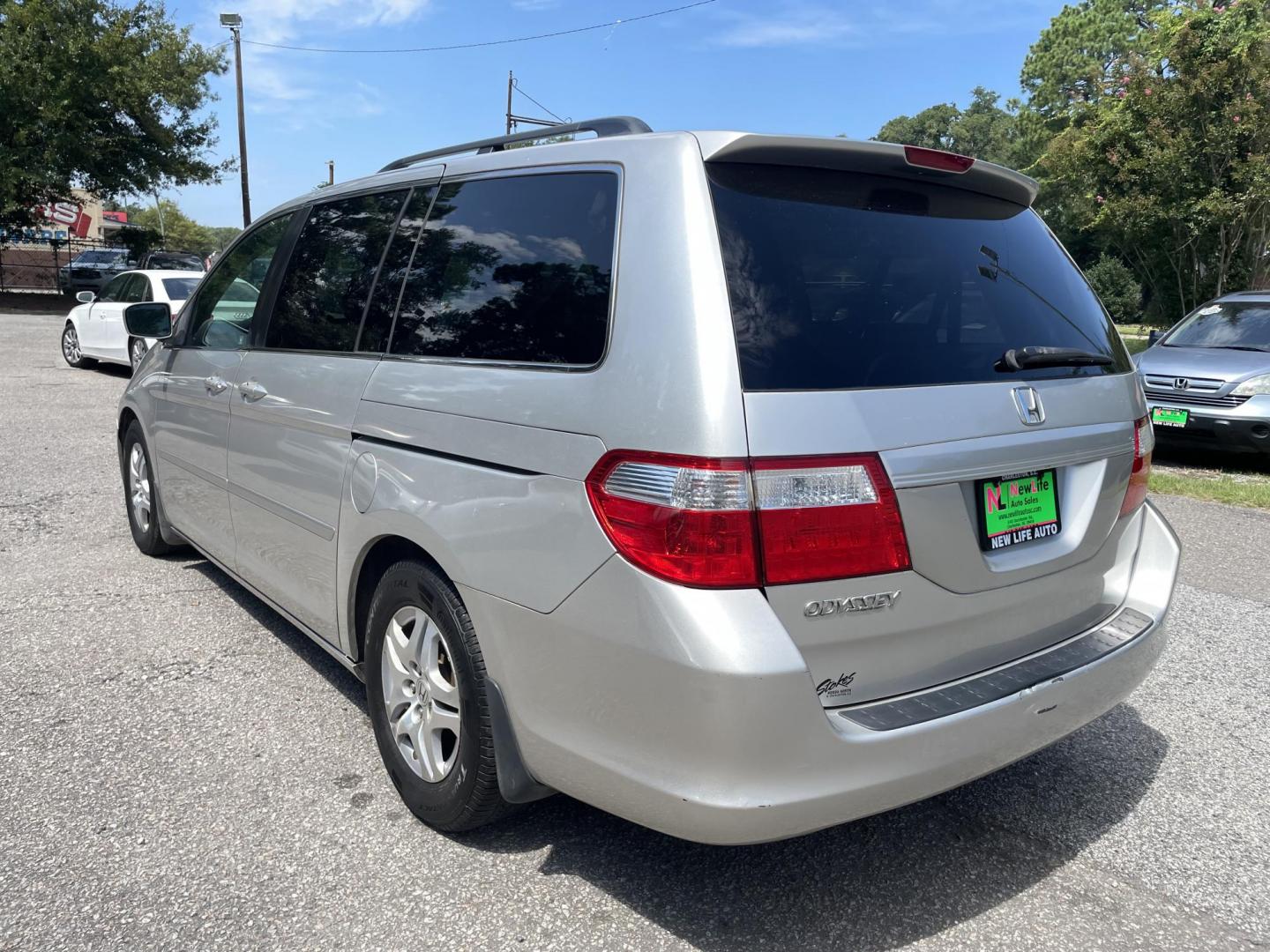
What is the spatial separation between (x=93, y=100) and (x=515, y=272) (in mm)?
28548

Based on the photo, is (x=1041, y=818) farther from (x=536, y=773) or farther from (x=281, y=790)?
(x=281, y=790)

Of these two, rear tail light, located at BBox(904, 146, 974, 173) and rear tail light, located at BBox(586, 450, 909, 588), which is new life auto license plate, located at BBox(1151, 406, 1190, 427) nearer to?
rear tail light, located at BBox(904, 146, 974, 173)

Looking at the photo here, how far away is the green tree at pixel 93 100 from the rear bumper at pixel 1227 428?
26.2m

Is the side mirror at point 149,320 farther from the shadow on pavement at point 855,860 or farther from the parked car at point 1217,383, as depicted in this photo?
the parked car at point 1217,383

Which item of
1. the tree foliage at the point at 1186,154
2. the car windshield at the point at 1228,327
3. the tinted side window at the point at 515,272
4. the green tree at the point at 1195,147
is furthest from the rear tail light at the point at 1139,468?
the green tree at the point at 1195,147

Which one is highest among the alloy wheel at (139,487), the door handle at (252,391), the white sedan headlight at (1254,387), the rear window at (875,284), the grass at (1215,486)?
the rear window at (875,284)

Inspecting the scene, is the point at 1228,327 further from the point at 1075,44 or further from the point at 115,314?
the point at 1075,44

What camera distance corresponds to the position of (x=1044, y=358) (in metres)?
2.60

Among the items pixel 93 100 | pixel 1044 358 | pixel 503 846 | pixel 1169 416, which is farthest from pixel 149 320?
pixel 93 100

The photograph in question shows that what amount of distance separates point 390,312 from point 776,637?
5.59 feet

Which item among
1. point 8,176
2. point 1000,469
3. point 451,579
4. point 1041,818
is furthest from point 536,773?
point 8,176

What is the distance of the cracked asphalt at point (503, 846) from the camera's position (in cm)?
242

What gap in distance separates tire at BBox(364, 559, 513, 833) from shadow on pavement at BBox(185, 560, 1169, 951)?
7.6 inches

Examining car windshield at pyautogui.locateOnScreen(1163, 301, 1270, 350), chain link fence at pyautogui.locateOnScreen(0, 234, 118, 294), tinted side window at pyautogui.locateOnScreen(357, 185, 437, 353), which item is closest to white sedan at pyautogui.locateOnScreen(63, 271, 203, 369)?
tinted side window at pyautogui.locateOnScreen(357, 185, 437, 353)
